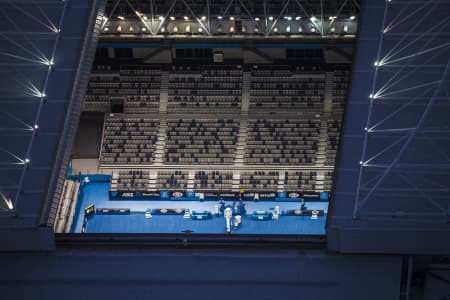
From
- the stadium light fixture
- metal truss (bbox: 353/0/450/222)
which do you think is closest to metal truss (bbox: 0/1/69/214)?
the stadium light fixture

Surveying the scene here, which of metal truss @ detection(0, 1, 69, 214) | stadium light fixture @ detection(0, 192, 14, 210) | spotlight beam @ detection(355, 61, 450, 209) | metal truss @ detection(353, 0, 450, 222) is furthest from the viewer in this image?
metal truss @ detection(0, 1, 69, 214)

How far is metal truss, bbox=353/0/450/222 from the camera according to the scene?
38.2 metres

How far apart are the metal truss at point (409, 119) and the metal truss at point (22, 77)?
1407 centimetres

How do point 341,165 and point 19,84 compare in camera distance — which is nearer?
point 341,165

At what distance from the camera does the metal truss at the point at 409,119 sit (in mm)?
38219

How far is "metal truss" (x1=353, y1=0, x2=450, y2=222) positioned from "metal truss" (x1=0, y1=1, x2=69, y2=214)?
14.1 m

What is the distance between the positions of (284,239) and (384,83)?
8.25 m

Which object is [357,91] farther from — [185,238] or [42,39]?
[42,39]

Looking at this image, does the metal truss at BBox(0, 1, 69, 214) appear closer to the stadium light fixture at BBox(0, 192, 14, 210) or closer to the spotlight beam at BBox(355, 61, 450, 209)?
the stadium light fixture at BBox(0, 192, 14, 210)

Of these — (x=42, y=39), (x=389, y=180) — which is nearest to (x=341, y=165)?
(x=389, y=180)

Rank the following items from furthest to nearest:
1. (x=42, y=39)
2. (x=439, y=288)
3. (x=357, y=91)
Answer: (x=42, y=39) → (x=357, y=91) → (x=439, y=288)

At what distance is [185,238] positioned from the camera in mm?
39000

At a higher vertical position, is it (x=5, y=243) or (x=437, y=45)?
(x=437, y=45)

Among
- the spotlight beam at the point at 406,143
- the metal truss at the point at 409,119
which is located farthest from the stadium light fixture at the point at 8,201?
the spotlight beam at the point at 406,143
